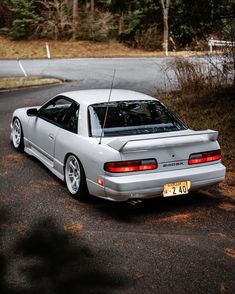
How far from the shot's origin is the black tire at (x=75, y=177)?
5508 mm

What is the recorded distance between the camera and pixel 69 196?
19.3 feet

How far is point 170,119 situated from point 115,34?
28.9m

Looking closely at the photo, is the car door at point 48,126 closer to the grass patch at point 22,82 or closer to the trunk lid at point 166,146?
the trunk lid at point 166,146

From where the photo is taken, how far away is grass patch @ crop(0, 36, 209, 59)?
29.1m

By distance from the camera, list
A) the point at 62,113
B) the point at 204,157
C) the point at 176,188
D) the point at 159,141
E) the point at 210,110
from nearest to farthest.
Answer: the point at 159,141
the point at 176,188
the point at 204,157
the point at 62,113
the point at 210,110

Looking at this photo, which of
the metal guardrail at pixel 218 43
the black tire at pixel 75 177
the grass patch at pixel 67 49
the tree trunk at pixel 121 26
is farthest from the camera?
the tree trunk at pixel 121 26

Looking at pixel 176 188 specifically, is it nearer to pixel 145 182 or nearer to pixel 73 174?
pixel 145 182

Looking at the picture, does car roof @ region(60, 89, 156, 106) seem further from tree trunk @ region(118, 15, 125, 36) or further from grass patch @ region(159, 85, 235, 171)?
tree trunk @ region(118, 15, 125, 36)

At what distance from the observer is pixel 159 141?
5.13m

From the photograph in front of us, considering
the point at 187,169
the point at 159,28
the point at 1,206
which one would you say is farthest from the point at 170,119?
the point at 159,28

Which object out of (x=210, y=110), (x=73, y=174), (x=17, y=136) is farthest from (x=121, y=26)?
(x=73, y=174)

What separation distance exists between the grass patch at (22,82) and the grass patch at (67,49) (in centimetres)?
1157

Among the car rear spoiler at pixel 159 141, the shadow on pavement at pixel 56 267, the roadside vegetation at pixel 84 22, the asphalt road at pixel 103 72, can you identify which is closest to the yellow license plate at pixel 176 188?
the car rear spoiler at pixel 159 141

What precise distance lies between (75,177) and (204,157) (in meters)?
1.67
